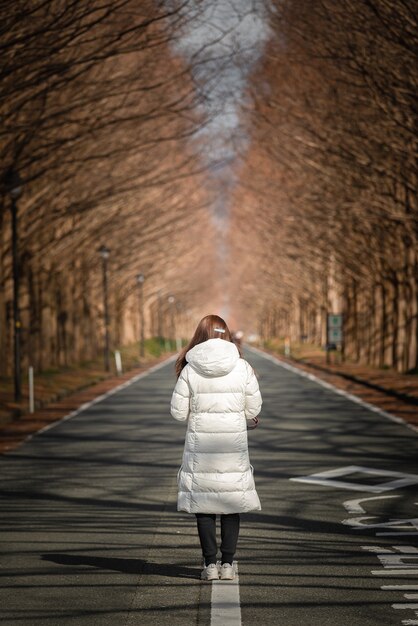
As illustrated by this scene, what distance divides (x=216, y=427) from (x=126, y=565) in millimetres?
1329

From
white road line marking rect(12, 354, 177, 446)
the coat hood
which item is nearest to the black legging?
the coat hood

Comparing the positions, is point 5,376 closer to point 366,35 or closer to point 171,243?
point 366,35

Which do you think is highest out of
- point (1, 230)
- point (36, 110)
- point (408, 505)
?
point (36, 110)

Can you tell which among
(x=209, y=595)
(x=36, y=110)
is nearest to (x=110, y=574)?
(x=209, y=595)

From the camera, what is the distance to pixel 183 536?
9453mm

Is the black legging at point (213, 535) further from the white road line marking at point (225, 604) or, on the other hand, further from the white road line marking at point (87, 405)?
the white road line marking at point (87, 405)

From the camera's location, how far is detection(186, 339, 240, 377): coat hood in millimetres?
7422

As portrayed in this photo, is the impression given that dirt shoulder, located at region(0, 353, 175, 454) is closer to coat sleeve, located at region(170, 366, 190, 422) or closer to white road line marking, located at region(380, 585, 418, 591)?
coat sleeve, located at region(170, 366, 190, 422)

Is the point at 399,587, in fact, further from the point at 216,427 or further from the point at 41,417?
the point at 41,417

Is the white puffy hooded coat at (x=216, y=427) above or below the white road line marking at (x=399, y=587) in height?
above

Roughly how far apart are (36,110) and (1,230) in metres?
6.52

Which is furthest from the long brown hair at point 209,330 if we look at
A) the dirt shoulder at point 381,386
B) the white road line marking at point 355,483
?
the dirt shoulder at point 381,386

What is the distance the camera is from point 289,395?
2945 centimetres

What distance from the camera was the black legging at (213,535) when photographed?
7480 millimetres
